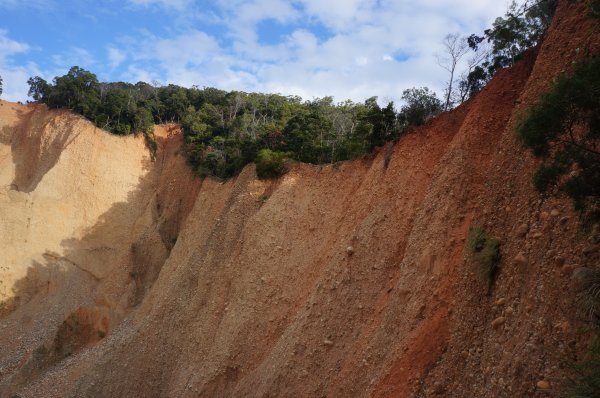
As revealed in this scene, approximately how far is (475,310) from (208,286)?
48.3 feet

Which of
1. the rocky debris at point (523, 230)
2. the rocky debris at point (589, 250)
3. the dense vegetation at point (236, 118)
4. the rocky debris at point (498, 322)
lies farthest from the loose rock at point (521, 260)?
the dense vegetation at point (236, 118)

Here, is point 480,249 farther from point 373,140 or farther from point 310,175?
point 310,175

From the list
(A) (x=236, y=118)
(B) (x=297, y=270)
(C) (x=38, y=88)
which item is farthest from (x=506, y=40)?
(C) (x=38, y=88)

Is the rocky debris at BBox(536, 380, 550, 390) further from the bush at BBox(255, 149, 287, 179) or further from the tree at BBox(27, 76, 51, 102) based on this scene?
the tree at BBox(27, 76, 51, 102)

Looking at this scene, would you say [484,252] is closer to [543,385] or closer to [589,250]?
[589,250]

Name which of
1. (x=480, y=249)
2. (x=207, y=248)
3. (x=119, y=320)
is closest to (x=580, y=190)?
(x=480, y=249)

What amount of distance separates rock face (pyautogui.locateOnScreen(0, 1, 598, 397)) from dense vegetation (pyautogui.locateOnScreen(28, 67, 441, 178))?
217 centimetres

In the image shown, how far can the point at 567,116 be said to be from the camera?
7980 millimetres

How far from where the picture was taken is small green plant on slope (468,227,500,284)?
1076 centimetres

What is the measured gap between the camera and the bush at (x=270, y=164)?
2439cm

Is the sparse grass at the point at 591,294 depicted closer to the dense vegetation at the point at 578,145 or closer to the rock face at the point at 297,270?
the dense vegetation at the point at 578,145

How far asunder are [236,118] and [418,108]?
66.2 feet

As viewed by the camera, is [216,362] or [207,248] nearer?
[216,362]

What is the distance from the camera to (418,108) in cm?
2017
